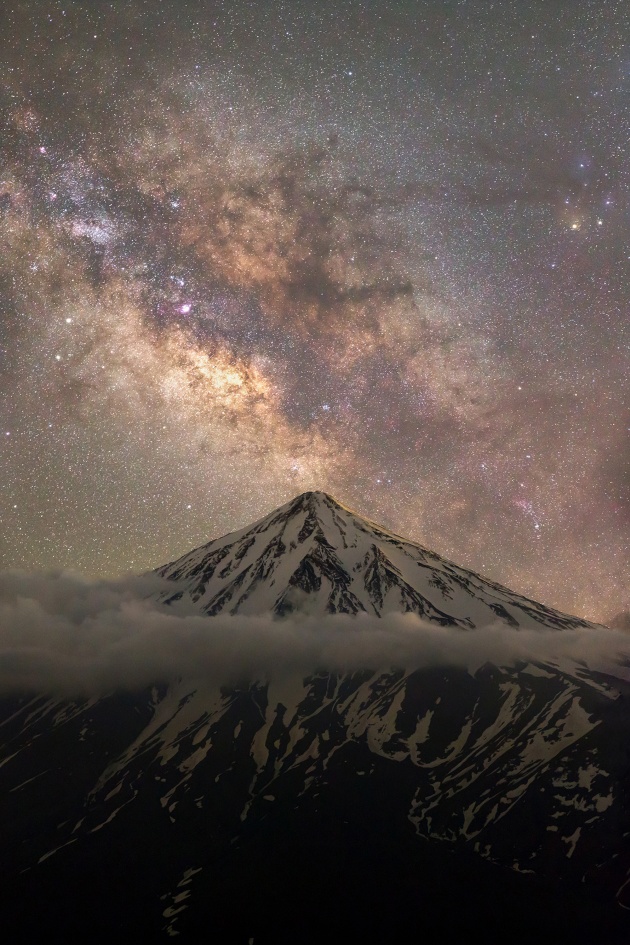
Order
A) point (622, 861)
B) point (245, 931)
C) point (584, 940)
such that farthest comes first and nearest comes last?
1. point (622, 861)
2. point (245, 931)
3. point (584, 940)

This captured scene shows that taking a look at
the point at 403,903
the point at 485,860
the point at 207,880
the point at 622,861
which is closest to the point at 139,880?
the point at 207,880

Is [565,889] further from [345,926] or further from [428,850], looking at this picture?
[345,926]

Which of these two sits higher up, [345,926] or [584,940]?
[584,940]

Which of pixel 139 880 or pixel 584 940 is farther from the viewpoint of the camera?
pixel 139 880

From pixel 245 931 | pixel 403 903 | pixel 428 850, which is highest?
pixel 428 850

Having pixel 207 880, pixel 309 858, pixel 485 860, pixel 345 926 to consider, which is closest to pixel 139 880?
pixel 207 880

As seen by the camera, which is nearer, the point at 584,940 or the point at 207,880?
the point at 584,940

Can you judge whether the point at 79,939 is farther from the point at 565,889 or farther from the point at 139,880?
the point at 565,889

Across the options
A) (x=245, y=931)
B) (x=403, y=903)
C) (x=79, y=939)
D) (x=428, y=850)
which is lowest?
(x=79, y=939)

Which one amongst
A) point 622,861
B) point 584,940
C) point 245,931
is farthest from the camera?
point 622,861
